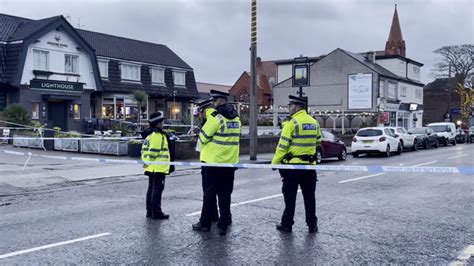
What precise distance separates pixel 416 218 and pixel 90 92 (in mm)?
30180

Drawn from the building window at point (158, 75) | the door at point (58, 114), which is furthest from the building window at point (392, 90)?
the door at point (58, 114)

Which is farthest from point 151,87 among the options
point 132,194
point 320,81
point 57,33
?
point 132,194

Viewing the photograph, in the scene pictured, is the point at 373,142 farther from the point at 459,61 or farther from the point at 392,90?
the point at 459,61

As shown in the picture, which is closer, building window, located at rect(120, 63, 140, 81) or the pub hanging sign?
the pub hanging sign

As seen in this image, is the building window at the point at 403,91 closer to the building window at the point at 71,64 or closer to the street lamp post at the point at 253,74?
the building window at the point at 71,64

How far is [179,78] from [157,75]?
2746 mm

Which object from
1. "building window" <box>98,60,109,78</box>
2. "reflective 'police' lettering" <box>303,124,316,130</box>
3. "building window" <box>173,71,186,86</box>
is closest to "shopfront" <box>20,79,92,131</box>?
"building window" <box>98,60,109,78</box>

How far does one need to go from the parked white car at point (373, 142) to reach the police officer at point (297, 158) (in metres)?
16.8

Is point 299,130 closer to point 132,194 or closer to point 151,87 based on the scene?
point 132,194

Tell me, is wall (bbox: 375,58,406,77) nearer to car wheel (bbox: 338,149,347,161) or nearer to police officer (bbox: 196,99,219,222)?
car wheel (bbox: 338,149,347,161)

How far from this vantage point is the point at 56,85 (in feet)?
104

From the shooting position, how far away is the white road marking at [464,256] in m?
5.41

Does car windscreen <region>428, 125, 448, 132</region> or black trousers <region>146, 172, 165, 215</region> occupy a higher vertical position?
car windscreen <region>428, 125, 448, 132</region>

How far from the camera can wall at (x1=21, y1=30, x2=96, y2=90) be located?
3056cm
